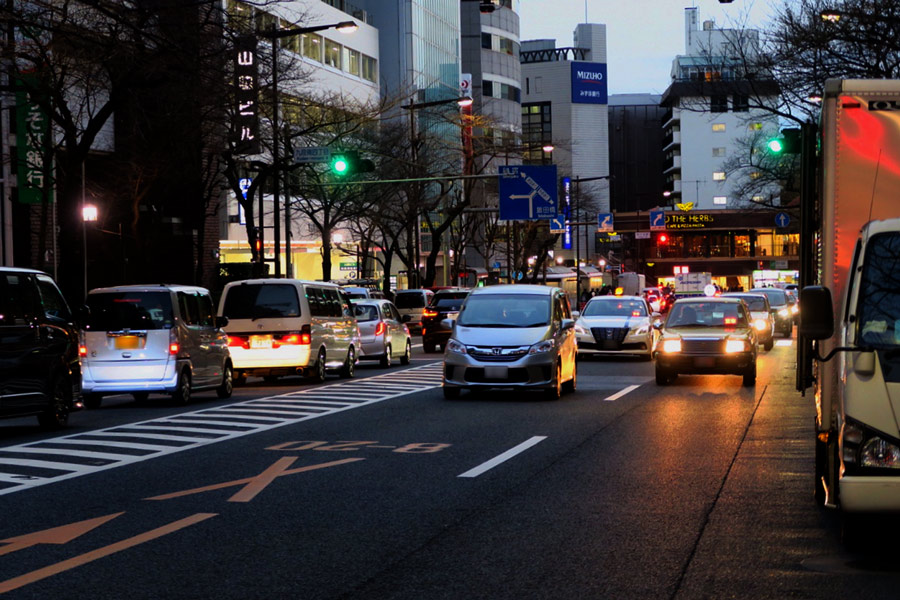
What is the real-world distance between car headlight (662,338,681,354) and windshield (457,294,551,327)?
3207 millimetres

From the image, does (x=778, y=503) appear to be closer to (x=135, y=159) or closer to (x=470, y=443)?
(x=470, y=443)

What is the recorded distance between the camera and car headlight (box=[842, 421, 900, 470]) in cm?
726

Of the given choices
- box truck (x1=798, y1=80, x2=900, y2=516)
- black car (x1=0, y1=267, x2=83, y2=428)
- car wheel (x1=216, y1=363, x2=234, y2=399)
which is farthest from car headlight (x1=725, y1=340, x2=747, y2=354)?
box truck (x1=798, y1=80, x2=900, y2=516)

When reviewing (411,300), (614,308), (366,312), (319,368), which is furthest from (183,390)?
(411,300)

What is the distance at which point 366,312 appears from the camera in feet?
106

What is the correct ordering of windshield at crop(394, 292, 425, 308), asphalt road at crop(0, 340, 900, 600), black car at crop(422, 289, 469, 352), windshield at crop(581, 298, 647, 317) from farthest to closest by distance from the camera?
windshield at crop(394, 292, 425, 308) < black car at crop(422, 289, 469, 352) < windshield at crop(581, 298, 647, 317) < asphalt road at crop(0, 340, 900, 600)

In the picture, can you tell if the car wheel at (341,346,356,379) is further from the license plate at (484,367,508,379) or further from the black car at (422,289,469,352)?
the black car at (422,289,469,352)

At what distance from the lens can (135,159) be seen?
4269 cm

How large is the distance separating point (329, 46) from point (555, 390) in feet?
186

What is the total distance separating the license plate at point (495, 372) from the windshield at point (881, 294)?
42.4ft

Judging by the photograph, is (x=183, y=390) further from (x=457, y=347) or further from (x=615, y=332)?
(x=615, y=332)

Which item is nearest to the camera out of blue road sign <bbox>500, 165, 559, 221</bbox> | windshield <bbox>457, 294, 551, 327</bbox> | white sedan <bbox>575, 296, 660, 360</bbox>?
windshield <bbox>457, 294, 551, 327</bbox>

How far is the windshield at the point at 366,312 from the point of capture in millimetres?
32156

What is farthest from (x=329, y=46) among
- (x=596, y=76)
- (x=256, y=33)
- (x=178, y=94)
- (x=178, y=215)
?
(x=596, y=76)
